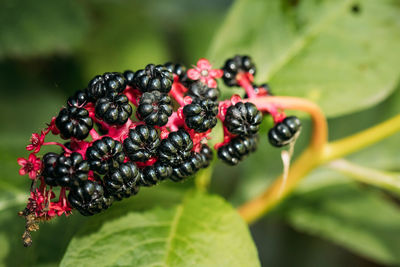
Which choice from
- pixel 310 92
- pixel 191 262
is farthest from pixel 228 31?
pixel 191 262

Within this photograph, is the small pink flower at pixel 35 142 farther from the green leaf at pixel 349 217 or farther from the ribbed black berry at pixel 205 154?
the green leaf at pixel 349 217

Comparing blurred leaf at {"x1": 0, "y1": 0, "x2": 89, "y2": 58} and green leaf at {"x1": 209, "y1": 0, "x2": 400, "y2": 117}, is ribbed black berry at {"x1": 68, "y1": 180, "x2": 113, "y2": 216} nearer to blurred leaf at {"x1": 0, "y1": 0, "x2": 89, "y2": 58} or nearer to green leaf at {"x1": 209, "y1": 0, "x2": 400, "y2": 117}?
green leaf at {"x1": 209, "y1": 0, "x2": 400, "y2": 117}

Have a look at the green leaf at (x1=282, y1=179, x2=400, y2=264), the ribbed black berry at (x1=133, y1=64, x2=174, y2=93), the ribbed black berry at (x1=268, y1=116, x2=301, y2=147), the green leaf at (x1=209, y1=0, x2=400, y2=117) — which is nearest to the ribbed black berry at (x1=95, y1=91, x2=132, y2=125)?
the ribbed black berry at (x1=133, y1=64, x2=174, y2=93)

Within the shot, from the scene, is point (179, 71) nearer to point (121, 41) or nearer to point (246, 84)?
point (246, 84)

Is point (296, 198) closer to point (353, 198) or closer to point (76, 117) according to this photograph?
point (353, 198)

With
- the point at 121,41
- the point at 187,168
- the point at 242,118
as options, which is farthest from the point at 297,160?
the point at 121,41

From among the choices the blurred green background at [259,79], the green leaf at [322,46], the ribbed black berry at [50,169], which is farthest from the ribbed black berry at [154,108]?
the green leaf at [322,46]
